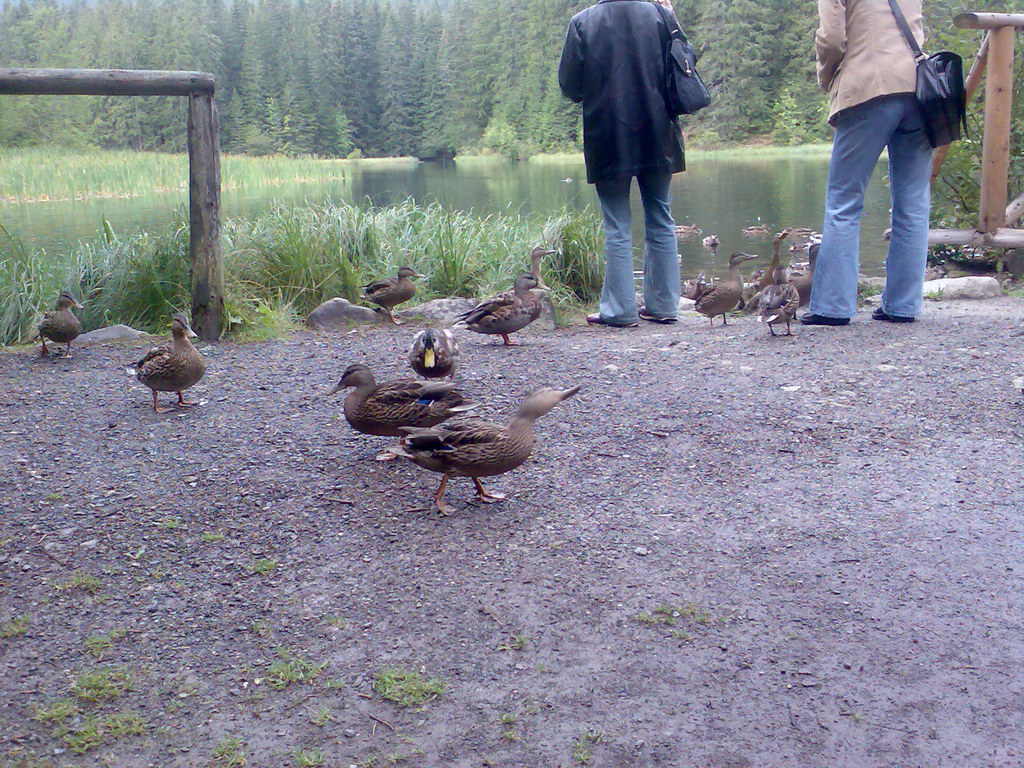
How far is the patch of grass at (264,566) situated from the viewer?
3.39m

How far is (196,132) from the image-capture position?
6.71 meters

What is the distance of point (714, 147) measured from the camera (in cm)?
4419

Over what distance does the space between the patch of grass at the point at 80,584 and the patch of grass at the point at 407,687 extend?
46.1 inches

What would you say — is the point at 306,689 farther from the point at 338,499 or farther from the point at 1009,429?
the point at 1009,429

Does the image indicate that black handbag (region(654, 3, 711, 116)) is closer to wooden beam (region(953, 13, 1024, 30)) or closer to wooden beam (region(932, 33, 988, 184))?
wooden beam (region(953, 13, 1024, 30))

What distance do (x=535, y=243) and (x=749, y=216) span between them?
1066 cm

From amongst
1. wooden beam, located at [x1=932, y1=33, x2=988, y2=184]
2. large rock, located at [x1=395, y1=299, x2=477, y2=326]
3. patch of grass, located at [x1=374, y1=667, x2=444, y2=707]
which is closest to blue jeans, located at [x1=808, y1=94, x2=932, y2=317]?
wooden beam, located at [x1=932, y1=33, x2=988, y2=184]

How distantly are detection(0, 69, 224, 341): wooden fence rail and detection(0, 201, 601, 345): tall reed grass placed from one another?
252mm

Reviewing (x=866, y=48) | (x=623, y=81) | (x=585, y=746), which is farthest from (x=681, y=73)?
(x=585, y=746)

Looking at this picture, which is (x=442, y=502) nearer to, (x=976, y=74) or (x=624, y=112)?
(x=624, y=112)

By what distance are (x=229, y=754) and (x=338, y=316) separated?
19.5 ft

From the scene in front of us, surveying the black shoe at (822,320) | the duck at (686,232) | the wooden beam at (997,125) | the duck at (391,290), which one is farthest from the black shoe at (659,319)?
the duck at (686,232)

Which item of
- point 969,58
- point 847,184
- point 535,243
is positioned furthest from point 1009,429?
point 969,58

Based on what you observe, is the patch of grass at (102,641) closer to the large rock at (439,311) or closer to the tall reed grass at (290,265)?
the tall reed grass at (290,265)
